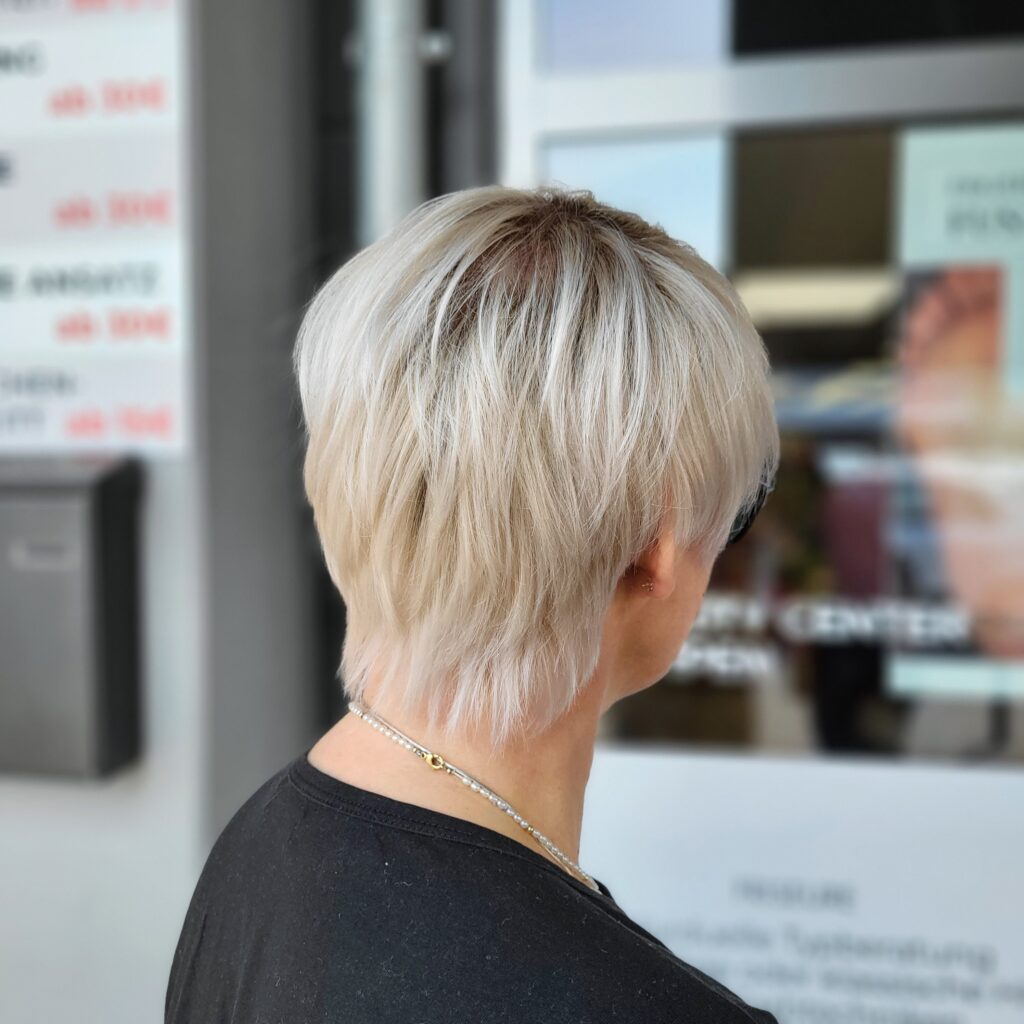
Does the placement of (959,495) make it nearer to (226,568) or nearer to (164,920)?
(226,568)

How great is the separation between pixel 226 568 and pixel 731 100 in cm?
152

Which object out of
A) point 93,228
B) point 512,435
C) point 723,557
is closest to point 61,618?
point 93,228

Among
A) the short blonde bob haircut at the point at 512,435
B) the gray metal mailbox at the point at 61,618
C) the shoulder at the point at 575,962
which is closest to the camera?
the shoulder at the point at 575,962

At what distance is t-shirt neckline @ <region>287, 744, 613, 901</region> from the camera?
89cm

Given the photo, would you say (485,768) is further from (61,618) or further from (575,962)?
(61,618)

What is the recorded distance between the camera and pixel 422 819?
898 mm

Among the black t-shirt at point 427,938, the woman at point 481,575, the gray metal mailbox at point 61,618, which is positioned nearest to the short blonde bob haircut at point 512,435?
the woman at point 481,575

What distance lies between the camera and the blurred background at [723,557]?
2.28 meters

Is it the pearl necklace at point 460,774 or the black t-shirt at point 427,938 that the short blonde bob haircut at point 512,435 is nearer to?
the pearl necklace at point 460,774

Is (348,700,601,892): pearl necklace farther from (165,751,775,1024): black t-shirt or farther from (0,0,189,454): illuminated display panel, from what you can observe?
(0,0,189,454): illuminated display panel

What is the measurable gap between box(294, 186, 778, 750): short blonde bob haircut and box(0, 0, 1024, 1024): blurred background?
1380 millimetres

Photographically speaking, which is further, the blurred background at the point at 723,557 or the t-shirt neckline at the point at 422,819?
the blurred background at the point at 723,557

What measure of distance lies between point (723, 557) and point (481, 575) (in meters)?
1.81

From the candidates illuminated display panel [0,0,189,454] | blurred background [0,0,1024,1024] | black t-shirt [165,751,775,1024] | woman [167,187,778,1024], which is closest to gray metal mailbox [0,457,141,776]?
blurred background [0,0,1024,1024]
